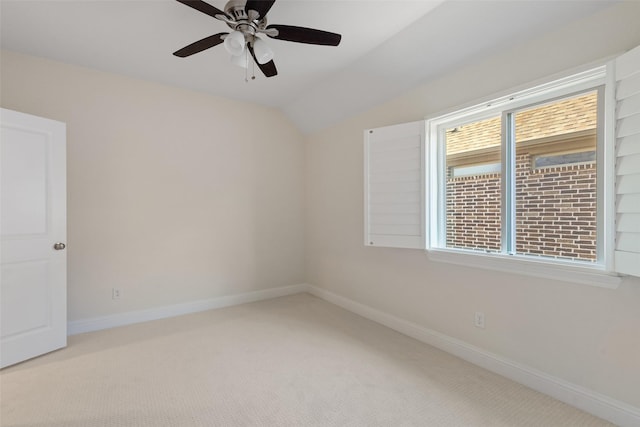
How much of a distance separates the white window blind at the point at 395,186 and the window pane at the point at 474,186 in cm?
29

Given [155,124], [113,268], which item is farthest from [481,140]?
[113,268]

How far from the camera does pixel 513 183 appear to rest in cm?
227

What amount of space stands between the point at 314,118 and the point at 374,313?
2.65m

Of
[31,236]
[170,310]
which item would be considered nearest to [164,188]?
[31,236]

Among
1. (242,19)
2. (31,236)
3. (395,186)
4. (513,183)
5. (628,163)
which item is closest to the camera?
(628,163)

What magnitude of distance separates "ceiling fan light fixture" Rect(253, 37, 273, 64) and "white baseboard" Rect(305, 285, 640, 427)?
2686mm

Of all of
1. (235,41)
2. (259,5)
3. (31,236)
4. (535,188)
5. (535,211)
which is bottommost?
(31,236)

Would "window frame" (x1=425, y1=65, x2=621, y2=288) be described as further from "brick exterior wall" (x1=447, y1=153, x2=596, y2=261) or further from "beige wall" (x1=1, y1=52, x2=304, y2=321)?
"beige wall" (x1=1, y1=52, x2=304, y2=321)

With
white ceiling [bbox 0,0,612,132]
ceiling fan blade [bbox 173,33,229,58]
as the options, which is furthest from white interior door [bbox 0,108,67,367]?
ceiling fan blade [bbox 173,33,229,58]

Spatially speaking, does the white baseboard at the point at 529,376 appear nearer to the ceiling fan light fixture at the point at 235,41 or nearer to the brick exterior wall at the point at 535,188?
the brick exterior wall at the point at 535,188

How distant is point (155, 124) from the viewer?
3.40 m

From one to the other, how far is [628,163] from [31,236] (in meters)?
4.24

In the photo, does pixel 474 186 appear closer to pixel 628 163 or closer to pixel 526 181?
pixel 526 181

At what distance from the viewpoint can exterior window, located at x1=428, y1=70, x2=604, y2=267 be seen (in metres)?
1.89
